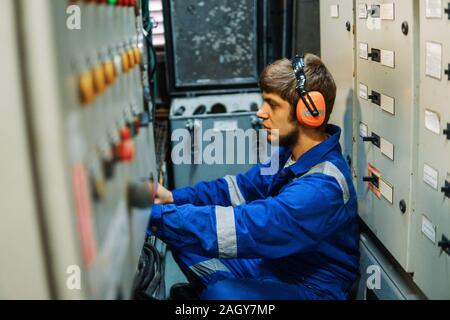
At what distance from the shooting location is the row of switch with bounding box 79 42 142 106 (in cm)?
96

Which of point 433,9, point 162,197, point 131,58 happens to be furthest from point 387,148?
point 131,58

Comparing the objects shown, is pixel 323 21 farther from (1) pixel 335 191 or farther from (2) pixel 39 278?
(2) pixel 39 278

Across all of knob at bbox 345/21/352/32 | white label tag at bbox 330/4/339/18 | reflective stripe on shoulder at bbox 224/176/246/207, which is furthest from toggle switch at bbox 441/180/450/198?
white label tag at bbox 330/4/339/18

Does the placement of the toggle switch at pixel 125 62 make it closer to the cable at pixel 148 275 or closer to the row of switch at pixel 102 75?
the row of switch at pixel 102 75

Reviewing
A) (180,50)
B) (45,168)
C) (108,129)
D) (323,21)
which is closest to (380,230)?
(323,21)

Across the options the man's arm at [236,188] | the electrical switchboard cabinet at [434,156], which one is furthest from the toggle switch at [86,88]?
the man's arm at [236,188]

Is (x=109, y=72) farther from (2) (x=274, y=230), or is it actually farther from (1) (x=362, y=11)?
(1) (x=362, y=11)

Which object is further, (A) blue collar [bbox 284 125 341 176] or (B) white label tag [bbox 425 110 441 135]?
(A) blue collar [bbox 284 125 341 176]

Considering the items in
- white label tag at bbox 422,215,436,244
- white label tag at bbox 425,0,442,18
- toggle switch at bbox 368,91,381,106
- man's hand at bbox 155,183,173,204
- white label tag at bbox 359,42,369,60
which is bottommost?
white label tag at bbox 422,215,436,244

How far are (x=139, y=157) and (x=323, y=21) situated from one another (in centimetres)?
196

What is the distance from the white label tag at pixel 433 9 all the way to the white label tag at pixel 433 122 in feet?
0.97

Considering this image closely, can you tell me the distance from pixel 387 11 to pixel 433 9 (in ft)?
1.48

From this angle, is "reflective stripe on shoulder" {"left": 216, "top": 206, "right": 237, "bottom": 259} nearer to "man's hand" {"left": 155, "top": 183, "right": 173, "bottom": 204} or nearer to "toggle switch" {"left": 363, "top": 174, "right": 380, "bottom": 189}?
"man's hand" {"left": 155, "top": 183, "right": 173, "bottom": 204}

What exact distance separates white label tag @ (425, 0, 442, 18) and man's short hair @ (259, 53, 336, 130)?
0.47m
